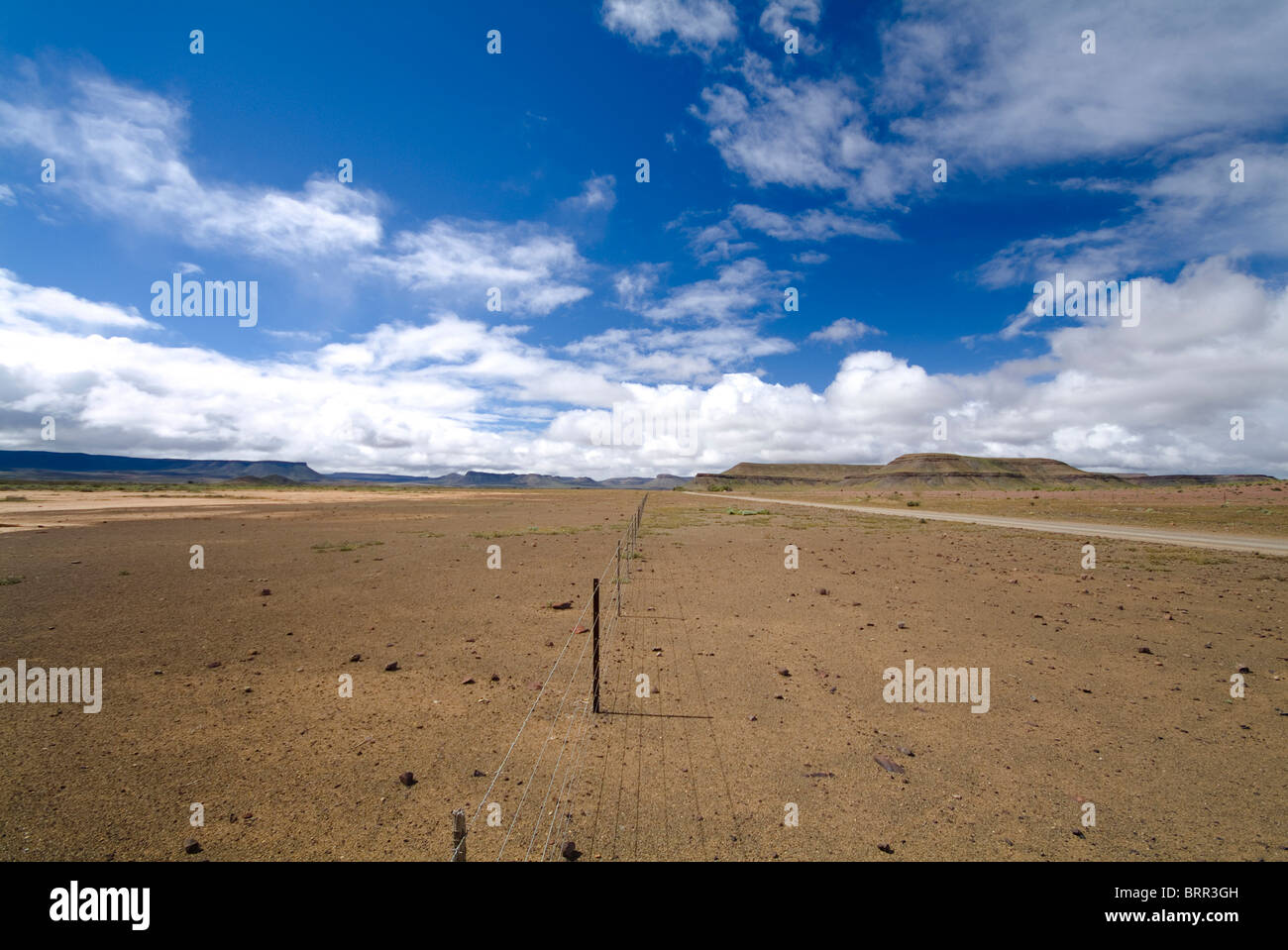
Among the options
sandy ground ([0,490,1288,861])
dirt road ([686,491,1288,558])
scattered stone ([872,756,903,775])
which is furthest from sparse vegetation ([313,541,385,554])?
dirt road ([686,491,1288,558])

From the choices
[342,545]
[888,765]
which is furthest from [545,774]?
[342,545]

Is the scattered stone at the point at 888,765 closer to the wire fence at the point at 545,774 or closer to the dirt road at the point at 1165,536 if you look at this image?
the wire fence at the point at 545,774

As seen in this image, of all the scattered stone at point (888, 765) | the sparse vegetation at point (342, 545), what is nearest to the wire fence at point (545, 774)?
the scattered stone at point (888, 765)

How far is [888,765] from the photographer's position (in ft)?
19.5

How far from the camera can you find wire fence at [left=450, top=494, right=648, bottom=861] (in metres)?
4.46

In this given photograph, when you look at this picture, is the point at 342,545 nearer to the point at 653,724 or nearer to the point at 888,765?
the point at 653,724

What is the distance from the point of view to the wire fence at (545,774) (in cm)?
446

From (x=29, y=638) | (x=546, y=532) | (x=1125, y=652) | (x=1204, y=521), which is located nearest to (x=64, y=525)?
(x=546, y=532)

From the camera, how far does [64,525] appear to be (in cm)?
3281

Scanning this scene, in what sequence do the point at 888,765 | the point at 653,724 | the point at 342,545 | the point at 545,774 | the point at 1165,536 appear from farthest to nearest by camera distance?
the point at 1165,536
the point at 342,545
the point at 653,724
the point at 888,765
the point at 545,774

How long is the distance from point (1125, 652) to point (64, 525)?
165ft

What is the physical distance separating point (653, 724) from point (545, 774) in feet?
5.72
